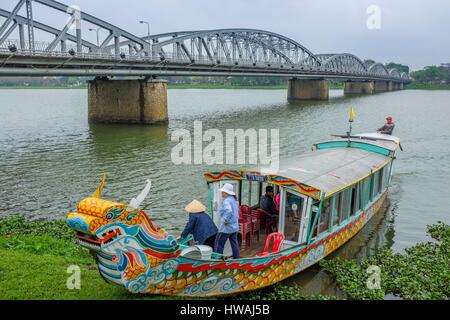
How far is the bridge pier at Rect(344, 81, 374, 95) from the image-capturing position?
462 feet

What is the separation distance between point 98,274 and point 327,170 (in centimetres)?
643

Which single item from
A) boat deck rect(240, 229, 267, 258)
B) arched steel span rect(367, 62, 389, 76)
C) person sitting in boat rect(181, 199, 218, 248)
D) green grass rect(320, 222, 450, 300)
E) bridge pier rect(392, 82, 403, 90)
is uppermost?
arched steel span rect(367, 62, 389, 76)

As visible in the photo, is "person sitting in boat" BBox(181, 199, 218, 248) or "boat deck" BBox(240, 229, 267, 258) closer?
"person sitting in boat" BBox(181, 199, 218, 248)

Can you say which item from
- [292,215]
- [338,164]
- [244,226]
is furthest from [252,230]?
[338,164]

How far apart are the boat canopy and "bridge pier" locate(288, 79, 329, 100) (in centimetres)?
8585

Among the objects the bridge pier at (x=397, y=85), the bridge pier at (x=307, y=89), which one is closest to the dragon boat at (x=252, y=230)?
the bridge pier at (x=307, y=89)

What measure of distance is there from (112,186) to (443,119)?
46.3m

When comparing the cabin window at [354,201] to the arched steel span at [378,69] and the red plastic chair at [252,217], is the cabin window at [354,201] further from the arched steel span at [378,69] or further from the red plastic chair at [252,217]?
the arched steel span at [378,69]

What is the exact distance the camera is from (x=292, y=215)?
1092 cm

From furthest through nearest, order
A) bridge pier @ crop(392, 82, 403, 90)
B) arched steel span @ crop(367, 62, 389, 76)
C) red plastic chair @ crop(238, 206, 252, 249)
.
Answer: bridge pier @ crop(392, 82, 403, 90) < arched steel span @ crop(367, 62, 389, 76) < red plastic chair @ crop(238, 206, 252, 249)

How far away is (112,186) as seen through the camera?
19938mm

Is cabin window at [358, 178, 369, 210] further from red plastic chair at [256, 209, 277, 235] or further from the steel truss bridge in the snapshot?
the steel truss bridge

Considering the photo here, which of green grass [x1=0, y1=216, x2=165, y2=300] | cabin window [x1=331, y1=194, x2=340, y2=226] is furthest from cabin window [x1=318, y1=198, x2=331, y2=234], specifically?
green grass [x1=0, y1=216, x2=165, y2=300]

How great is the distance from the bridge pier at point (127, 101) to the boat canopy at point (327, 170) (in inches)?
1258
